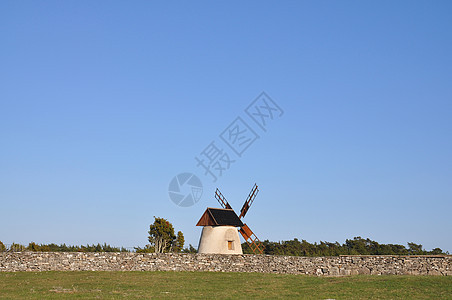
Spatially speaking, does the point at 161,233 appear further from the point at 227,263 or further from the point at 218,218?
the point at 227,263

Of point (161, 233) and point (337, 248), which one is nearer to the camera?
point (161, 233)

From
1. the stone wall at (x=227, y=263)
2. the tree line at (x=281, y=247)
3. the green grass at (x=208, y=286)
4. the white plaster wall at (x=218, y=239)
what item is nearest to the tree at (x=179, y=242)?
the tree line at (x=281, y=247)

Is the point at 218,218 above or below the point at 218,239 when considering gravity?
above

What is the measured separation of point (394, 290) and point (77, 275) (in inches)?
694

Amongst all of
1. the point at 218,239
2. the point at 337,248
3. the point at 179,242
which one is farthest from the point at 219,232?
the point at 337,248

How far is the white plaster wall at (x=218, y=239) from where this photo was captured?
36.9 meters

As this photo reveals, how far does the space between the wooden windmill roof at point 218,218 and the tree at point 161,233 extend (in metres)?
7.20

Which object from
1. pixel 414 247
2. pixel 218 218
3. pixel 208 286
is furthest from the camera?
pixel 414 247

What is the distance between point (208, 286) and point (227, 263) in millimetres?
8434

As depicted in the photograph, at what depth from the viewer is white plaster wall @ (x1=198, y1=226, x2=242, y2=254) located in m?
36.9

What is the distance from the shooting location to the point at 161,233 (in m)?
44.5

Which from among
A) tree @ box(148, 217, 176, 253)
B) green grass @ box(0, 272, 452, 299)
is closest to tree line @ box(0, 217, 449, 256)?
tree @ box(148, 217, 176, 253)

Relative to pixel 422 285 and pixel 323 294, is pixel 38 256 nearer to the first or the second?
pixel 323 294

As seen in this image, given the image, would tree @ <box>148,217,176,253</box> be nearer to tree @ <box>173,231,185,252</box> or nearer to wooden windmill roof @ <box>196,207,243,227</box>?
tree @ <box>173,231,185,252</box>
